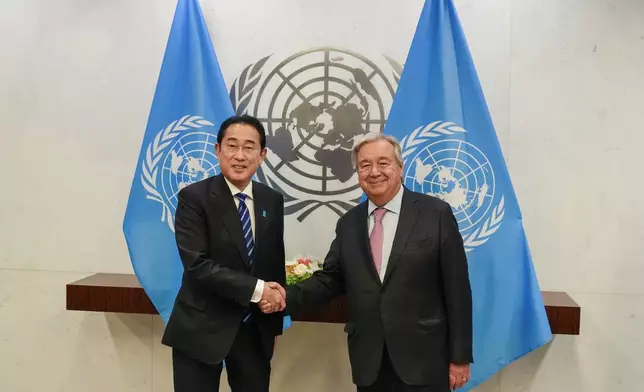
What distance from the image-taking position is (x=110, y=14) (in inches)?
121

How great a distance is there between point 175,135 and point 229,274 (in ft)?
3.71

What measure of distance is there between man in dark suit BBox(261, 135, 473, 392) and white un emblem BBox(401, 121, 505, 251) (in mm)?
575

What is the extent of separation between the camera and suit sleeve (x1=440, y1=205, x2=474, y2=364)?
190 cm

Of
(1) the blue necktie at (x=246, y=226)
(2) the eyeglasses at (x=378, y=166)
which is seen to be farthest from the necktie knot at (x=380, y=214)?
(1) the blue necktie at (x=246, y=226)

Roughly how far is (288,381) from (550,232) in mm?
1673

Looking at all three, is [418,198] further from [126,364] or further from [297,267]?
[126,364]

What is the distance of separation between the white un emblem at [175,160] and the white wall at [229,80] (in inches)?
15.6

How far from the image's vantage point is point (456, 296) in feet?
6.23

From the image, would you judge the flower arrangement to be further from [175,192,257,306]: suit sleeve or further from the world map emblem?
[175,192,257,306]: suit sleeve

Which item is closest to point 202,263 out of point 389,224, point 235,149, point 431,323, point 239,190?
point 239,190

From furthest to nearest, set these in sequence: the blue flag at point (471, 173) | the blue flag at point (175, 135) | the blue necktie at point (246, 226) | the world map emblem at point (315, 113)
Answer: the world map emblem at point (315, 113)
the blue flag at point (175, 135)
the blue flag at point (471, 173)
the blue necktie at point (246, 226)

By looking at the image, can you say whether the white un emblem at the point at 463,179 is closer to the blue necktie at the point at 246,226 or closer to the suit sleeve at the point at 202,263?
the blue necktie at the point at 246,226

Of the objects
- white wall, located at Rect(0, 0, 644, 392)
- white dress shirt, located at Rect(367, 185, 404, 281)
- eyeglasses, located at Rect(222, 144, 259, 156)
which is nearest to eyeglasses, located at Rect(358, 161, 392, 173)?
white dress shirt, located at Rect(367, 185, 404, 281)

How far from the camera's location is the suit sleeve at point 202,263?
1.87 meters
